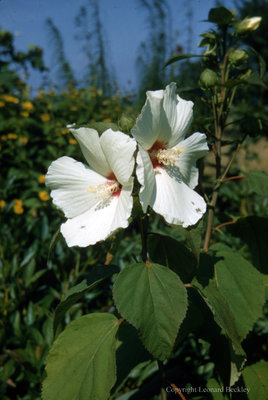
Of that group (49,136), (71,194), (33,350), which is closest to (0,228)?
(33,350)

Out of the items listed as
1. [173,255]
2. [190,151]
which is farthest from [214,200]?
[190,151]

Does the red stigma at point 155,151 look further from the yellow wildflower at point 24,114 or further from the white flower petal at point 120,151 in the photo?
the yellow wildflower at point 24,114

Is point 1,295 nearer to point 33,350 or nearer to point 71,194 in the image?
point 33,350

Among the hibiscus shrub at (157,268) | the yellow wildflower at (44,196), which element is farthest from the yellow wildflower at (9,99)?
the hibiscus shrub at (157,268)

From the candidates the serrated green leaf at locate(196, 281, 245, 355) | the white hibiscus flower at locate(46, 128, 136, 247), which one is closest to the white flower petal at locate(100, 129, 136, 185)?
the white hibiscus flower at locate(46, 128, 136, 247)

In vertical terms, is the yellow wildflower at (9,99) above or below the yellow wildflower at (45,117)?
above
